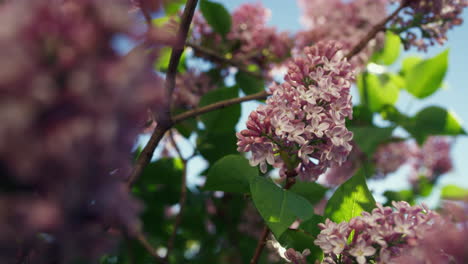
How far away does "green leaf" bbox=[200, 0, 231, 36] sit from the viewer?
176 centimetres

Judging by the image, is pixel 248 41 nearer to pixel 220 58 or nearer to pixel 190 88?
pixel 190 88

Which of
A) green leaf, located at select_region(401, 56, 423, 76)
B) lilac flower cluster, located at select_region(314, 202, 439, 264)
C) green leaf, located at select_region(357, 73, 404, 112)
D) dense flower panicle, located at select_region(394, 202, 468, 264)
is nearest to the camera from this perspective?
dense flower panicle, located at select_region(394, 202, 468, 264)

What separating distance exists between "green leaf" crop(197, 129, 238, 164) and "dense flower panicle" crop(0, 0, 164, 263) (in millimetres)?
975

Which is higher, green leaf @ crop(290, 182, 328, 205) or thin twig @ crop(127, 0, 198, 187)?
thin twig @ crop(127, 0, 198, 187)

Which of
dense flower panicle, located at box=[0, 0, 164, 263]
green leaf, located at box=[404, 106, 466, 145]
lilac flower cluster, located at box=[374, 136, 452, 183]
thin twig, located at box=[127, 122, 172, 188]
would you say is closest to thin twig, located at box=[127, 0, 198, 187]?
thin twig, located at box=[127, 122, 172, 188]

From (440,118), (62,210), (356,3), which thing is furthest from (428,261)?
(356,3)

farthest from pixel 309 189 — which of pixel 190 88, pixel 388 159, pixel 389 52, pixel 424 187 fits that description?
pixel 424 187

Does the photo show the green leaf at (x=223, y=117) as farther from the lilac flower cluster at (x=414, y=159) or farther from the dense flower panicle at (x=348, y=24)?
the lilac flower cluster at (x=414, y=159)

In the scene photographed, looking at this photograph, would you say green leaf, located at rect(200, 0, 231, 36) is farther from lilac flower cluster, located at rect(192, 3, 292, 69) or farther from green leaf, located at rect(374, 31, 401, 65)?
green leaf, located at rect(374, 31, 401, 65)

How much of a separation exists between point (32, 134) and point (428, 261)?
24.4 inches

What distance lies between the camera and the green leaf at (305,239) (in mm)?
973

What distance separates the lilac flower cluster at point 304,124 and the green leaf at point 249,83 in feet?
2.56

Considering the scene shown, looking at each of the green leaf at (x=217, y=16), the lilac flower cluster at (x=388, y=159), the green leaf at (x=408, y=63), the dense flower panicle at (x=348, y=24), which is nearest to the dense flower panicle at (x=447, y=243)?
the green leaf at (x=217, y=16)

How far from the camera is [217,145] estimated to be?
4.83 ft
